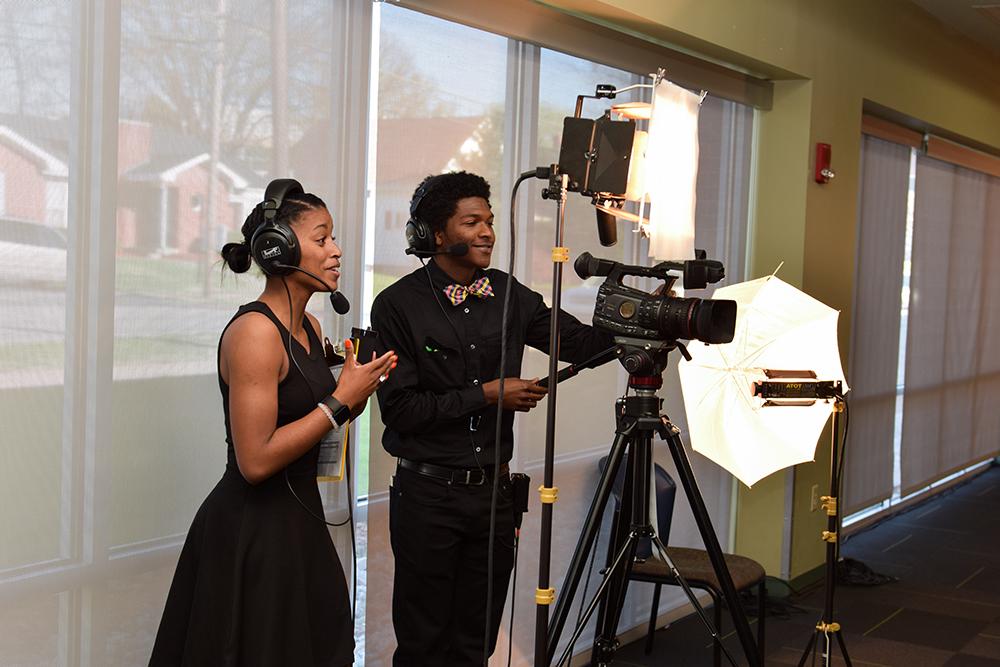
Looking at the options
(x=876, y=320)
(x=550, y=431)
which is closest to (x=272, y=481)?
(x=550, y=431)

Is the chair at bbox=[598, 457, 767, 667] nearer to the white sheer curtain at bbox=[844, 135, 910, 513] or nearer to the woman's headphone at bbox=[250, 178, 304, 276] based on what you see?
the woman's headphone at bbox=[250, 178, 304, 276]

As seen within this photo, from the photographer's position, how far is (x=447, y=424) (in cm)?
258

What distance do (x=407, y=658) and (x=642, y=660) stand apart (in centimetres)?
150

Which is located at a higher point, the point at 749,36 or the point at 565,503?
the point at 749,36

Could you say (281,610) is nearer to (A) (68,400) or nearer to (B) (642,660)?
(A) (68,400)

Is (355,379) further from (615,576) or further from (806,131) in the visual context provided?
(806,131)

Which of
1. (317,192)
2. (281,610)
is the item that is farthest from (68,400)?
(317,192)

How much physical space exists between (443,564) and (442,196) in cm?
91

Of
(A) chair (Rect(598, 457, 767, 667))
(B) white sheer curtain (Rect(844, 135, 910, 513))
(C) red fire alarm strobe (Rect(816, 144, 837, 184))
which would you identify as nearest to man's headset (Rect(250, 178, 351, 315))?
(A) chair (Rect(598, 457, 767, 667))

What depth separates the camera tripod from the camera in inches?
92.7

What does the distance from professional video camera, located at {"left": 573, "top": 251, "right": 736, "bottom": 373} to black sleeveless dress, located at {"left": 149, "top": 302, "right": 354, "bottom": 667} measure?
0.62 metres

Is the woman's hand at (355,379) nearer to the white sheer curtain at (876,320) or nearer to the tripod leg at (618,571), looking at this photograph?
the tripod leg at (618,571)

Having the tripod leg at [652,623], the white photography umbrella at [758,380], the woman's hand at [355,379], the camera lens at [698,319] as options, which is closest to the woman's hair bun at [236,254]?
the woman's hand at [355,379]

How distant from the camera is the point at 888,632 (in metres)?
4.25
